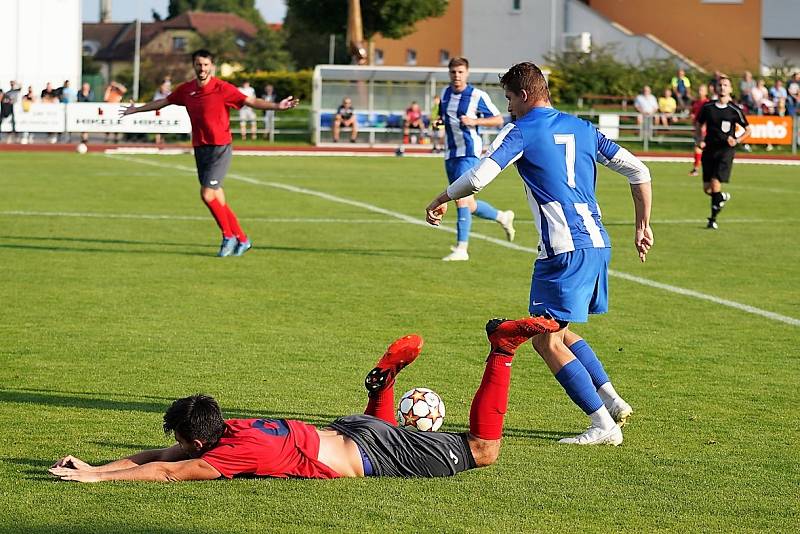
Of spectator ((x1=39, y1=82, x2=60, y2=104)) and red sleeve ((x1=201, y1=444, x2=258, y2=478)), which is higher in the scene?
spectator ((x1=39, y1=82, x2=60, y2=104))

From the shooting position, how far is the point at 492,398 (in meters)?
6.01

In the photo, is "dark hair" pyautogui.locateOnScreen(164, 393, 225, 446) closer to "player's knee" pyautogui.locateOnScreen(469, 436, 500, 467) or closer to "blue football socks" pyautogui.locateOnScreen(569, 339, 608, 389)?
"player's knee" pyautogui.locateOnScreen(469, 436, 500, 467)

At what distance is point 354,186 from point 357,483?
65.5ft

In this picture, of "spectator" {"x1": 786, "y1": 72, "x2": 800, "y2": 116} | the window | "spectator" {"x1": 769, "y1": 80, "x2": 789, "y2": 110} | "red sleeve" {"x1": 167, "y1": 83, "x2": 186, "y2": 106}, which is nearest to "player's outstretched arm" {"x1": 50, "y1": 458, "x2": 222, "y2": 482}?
"red sleeve" {"x1": 167, "y1": 83, "x2": 186, "y2": 106}

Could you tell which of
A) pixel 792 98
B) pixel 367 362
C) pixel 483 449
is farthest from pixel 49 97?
pixel 483 449

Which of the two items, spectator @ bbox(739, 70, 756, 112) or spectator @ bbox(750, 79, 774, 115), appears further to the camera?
spectator @ bbox(739, 70, 756, 112)

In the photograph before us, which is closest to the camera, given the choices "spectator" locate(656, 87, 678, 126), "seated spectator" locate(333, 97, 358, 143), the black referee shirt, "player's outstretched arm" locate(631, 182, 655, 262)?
"player's outstretched arm" locate(631, 182, 655, 262)

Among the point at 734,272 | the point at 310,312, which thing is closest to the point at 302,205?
the point at 734,272

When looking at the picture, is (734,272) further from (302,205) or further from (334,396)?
(302,205)

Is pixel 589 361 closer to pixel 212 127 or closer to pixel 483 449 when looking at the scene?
pixel 483 449

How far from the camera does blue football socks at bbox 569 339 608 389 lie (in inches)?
277

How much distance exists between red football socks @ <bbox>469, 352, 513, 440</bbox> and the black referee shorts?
45.1 ft

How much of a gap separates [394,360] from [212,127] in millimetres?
8989

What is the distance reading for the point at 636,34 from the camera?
61.2 m
